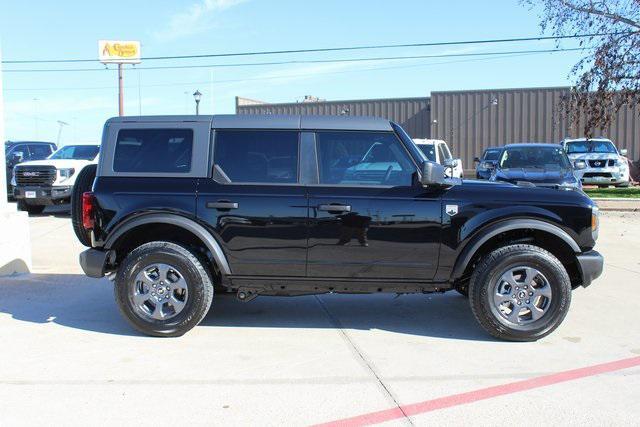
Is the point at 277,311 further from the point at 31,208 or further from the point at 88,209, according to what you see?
the point at 31,208

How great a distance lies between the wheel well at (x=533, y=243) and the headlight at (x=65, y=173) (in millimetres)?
12291

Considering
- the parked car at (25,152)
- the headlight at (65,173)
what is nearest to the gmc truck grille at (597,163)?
the headlight at (65,173)

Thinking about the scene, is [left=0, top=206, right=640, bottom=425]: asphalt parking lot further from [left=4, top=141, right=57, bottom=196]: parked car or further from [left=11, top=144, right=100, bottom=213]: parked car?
[left=4, top=141, right=57, bottom=196]: parked car

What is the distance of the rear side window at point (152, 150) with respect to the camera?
5.45 m

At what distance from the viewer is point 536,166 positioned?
1281 centimetres

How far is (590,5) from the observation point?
59.0ft

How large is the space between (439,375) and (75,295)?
14.6 feet

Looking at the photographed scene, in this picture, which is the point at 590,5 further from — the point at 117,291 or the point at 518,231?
the point at 117,291

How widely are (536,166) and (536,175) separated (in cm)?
85

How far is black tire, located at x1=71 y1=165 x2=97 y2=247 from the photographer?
552 centimetres

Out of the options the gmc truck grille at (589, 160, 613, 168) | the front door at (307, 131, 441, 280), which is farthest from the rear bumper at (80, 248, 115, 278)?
the gmc truck grille at (589, 160, 613, 168)

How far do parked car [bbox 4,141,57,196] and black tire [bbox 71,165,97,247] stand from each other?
46.3 ft

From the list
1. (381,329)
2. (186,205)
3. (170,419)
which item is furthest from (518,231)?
(170,419)

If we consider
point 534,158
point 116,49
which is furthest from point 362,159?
point 116,49
